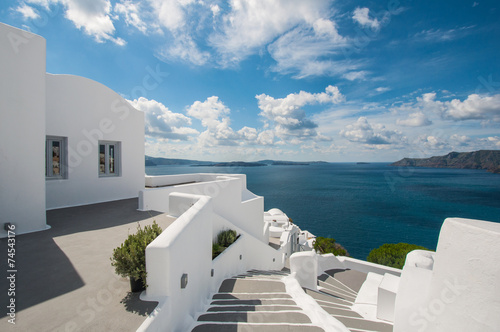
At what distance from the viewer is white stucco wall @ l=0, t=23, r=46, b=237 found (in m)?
5.52

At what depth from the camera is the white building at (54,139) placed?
221 inches

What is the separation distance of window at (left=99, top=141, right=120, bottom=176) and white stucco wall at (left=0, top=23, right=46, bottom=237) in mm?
4666

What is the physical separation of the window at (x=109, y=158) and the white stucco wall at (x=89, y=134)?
26 centimetres

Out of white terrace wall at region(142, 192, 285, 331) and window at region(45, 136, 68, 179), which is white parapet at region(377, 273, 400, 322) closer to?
white terrace wall at region(142, 192, 285, 331)

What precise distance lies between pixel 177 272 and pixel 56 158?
344 inches

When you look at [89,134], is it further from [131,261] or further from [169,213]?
A: [131,261]

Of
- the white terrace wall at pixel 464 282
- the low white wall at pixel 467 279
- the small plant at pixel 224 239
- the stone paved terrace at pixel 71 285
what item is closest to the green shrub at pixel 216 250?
the small plant at pixel 224 239

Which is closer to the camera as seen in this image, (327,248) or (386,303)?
(386,303)

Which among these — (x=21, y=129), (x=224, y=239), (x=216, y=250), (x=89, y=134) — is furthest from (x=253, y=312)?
(x=89, y=134)

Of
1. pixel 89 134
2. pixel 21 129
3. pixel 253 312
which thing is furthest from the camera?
pixel 89 134

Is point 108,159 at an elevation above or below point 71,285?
above

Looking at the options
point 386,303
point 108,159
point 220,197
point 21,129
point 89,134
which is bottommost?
point 386,303

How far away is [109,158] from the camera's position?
11.0 metres

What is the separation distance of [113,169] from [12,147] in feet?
18.8
